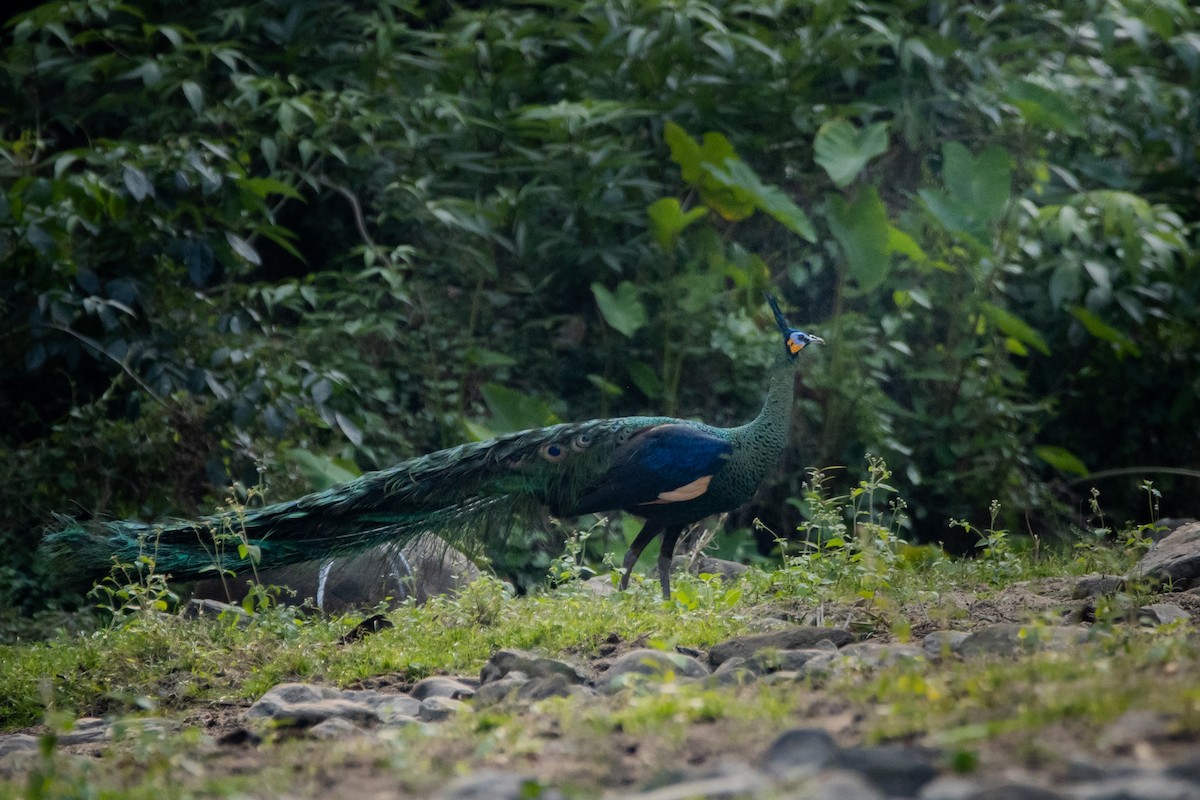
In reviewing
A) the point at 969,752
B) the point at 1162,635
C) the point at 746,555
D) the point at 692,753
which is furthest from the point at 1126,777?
the point at 746,555

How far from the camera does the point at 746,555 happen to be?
705cm

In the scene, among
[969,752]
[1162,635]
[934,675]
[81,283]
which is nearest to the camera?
[969,752]

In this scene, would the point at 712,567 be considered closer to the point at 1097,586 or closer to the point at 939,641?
the point at 1097,586

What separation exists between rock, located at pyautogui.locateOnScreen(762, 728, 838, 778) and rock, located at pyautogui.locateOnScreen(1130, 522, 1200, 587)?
2.31 metres

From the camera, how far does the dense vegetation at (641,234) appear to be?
688 cm

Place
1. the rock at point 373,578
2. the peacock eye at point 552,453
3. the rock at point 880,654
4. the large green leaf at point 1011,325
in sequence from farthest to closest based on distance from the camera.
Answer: the large green leaf at point 1011,325, the rock at point 373,578, the peacock eye at point 552,453, the rock at point 880,654

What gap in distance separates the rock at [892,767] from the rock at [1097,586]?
2.27m

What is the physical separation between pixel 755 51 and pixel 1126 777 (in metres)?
6.15

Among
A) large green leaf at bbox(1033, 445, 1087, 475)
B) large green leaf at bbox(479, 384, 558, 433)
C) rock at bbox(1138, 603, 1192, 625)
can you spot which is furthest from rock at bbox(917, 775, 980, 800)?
large green leaf at bbox(1033, 445, 1087, 475)

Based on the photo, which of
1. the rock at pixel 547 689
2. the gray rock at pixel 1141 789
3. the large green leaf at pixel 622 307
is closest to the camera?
the gray rock at pixel 1141 789

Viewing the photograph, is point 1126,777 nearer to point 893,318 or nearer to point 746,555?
point 746,555

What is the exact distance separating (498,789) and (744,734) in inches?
24.0

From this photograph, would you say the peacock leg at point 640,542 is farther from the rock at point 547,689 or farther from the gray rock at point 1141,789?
the gray rock at point 1141,789

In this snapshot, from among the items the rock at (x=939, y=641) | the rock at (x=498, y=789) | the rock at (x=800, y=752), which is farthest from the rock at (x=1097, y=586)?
the rock at (x=498, y=789)
